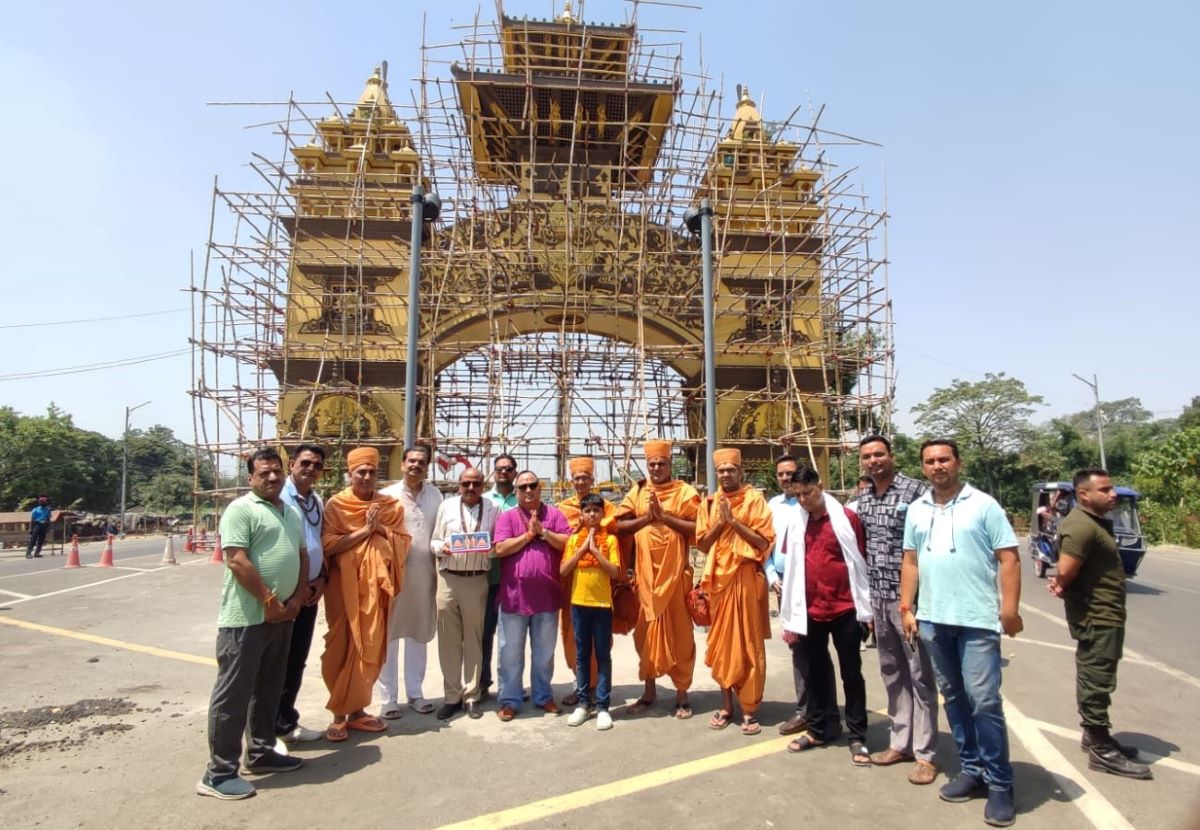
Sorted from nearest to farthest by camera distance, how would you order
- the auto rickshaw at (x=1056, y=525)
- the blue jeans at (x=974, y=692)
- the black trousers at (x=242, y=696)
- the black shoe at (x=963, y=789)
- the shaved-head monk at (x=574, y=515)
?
1. the blue jeans at (x=974, y=692)
2. the black shoe at (x=963, y=789)
3. the black trousers at (x=242, y=696)
4. the shaved-head monk at (x=574, y=515)
5. the auto rickshaw at (x=1056, y=525)

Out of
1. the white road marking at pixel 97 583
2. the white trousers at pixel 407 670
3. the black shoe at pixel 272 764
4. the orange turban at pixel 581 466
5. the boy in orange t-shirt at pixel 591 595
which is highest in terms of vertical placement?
the orange turban at pixel 581 466

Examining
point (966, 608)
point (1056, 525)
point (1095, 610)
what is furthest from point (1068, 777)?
point (1056, 525)

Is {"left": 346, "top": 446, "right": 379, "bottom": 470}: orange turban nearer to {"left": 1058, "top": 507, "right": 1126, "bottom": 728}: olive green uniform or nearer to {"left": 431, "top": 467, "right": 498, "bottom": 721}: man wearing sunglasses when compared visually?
{"left": 431, "top": 467, "right": 498, "bottom": 721}: man wearing sunglasses

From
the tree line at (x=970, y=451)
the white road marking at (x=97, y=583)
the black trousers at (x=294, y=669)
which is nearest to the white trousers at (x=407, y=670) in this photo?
the black trousers at (x=294, y=669)

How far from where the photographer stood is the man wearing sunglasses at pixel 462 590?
470 cm

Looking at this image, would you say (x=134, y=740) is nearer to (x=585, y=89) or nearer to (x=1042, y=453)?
(x=585, y=89)

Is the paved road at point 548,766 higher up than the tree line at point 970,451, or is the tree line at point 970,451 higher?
the tree line at point 970,451

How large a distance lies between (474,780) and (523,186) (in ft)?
44.3

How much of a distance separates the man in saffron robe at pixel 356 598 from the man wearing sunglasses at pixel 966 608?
9.80 feet

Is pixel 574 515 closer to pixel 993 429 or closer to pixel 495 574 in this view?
pixel 495 574

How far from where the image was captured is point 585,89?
14906 mm

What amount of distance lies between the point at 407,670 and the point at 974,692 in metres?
3.39

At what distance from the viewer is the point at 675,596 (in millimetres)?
4652

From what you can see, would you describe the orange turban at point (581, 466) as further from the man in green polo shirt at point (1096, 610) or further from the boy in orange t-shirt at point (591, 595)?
the man in green polo shirt at point (1096, 610)
